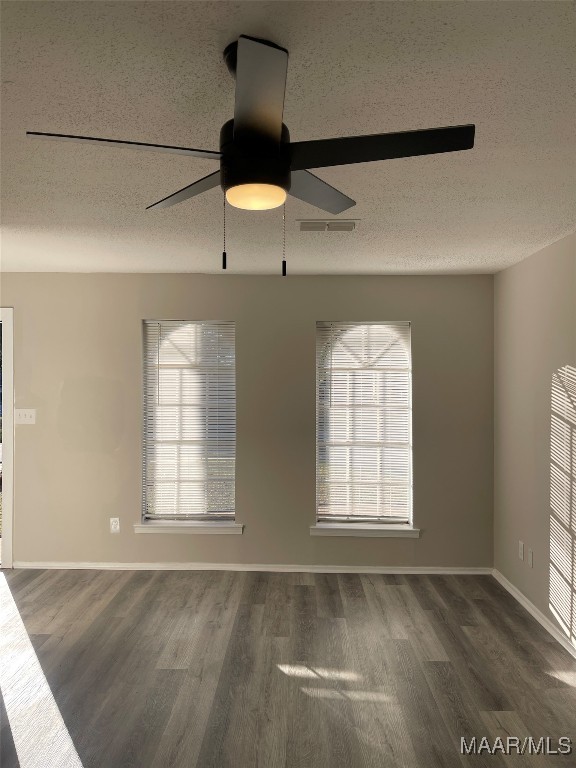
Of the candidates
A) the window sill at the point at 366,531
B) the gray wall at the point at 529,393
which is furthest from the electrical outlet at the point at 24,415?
the gray wall at the point at 529,393

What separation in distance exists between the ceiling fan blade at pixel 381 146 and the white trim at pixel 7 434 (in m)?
4.41

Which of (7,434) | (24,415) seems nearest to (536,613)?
(24,415)

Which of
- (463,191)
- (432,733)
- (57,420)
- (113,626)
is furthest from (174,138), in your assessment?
(57,420)

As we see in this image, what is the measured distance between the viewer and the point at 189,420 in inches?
208

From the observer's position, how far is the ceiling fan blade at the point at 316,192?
5.63 ft

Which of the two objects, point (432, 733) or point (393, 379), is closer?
point (432, 733)

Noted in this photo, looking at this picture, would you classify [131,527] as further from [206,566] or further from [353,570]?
[353,570]

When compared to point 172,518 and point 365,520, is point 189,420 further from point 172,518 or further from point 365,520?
point 365,520

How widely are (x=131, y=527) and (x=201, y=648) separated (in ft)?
6.03

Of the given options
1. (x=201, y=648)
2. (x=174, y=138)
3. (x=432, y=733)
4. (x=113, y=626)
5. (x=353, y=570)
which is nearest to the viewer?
(x=174, y=138)

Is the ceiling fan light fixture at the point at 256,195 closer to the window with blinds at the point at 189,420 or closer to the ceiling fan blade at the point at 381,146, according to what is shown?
the ceiling fan blade at the point at 381,146

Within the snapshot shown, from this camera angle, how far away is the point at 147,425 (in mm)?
5305

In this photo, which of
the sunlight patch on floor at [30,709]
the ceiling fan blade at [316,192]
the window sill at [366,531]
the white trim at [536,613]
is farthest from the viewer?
the window sill at [366,531]

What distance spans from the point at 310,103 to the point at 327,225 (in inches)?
58.0
